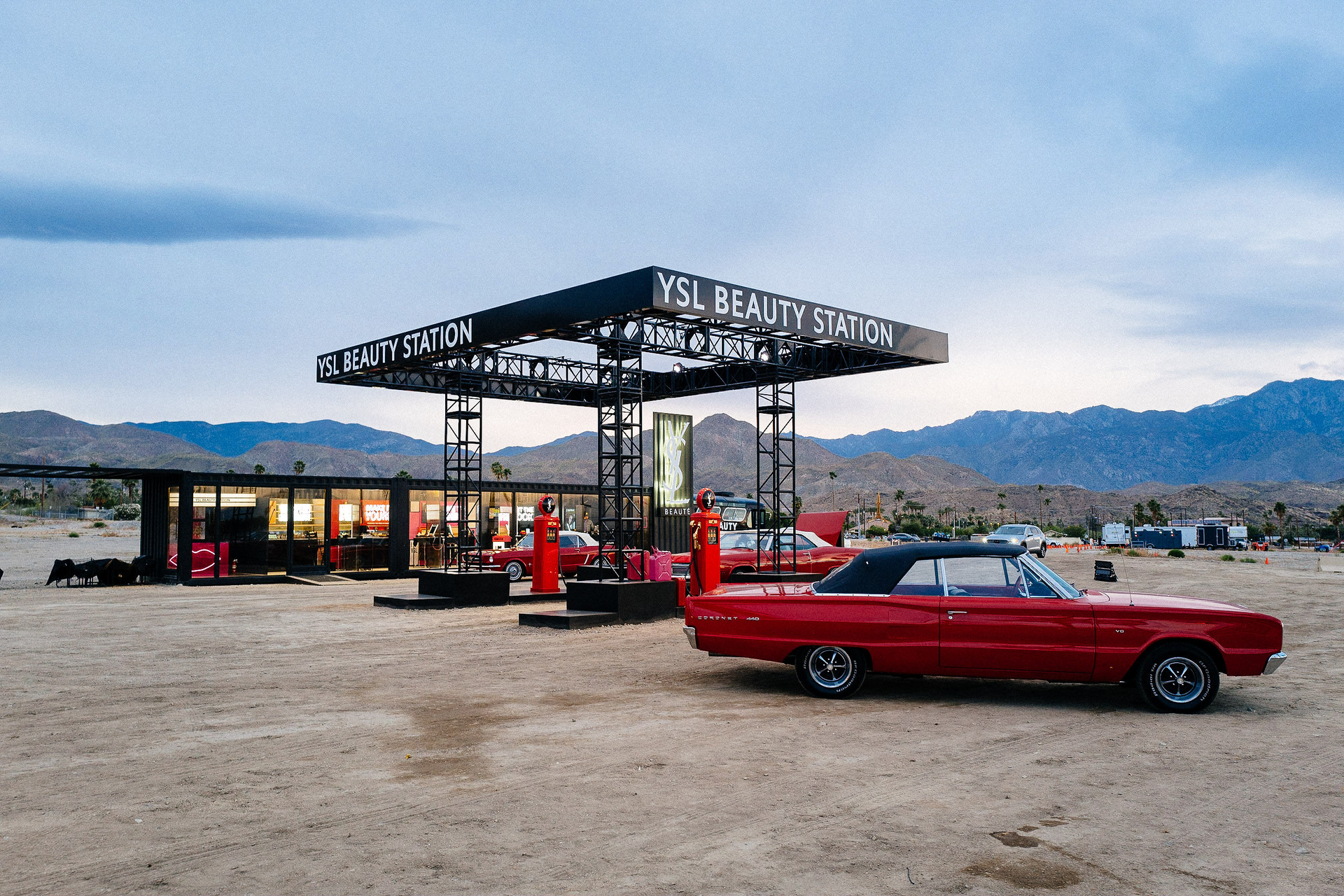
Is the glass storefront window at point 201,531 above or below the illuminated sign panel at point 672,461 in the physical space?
below

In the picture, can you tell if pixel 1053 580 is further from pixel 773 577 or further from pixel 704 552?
pixel 773 577

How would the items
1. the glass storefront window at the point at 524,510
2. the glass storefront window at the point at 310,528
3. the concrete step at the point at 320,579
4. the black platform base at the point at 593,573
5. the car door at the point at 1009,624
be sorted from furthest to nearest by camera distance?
the glass storefront window at the point at 524,510 → the glass storefront window at the point at 310,528 → the concrete step at the point at 320,579 → the black platform base at the point at 593,573 → the car door at the point at 1009,624

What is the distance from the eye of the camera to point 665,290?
49.2ft

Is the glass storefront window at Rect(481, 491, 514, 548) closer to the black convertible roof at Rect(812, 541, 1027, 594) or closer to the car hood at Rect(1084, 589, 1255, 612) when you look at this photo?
the black convertible roof at Rect(812, 541, 1027, 594)

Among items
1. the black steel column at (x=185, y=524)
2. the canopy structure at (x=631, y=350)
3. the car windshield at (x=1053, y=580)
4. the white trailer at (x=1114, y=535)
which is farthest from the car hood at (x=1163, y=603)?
the white trailer at (x=1114, y=535)

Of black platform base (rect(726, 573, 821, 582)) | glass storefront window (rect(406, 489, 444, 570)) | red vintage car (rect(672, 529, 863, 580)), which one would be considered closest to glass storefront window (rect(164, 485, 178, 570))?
glass storefront window (rect(406, 489, 444, 570))

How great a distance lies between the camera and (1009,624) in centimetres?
805

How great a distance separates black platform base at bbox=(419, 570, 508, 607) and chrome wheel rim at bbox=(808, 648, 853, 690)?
11635 millimetres

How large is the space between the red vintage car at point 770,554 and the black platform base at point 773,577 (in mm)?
203

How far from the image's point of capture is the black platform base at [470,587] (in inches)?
738

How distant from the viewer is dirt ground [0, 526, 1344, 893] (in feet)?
14.1

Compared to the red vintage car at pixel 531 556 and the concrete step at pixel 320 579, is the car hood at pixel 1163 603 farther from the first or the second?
the concrete step at pixel 320 579

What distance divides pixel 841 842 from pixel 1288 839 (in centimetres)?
240

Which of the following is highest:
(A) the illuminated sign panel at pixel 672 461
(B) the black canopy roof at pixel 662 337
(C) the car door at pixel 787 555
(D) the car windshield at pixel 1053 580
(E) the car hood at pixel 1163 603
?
(B) the black canopy roof at pixel 662 337
